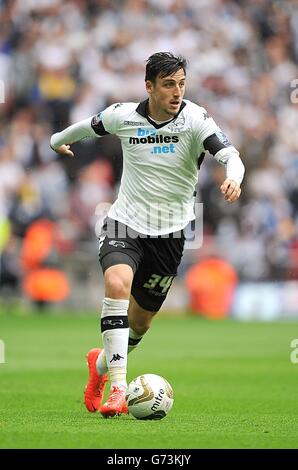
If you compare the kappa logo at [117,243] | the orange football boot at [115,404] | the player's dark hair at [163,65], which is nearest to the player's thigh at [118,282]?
the kappa logo at [117,243]

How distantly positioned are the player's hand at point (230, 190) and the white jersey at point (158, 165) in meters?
0.77

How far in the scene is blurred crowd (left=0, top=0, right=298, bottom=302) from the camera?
2072cm

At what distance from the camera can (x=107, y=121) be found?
27.1 feet

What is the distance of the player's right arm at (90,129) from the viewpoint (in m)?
8.25

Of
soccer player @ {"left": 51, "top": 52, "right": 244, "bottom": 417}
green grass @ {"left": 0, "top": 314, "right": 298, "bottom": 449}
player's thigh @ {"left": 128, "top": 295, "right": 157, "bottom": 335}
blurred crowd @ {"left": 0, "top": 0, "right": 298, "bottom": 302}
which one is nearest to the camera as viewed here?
green grass @ {"left": 0, "top": 314, "right": 298, "bottom": 449}

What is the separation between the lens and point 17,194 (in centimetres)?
2081

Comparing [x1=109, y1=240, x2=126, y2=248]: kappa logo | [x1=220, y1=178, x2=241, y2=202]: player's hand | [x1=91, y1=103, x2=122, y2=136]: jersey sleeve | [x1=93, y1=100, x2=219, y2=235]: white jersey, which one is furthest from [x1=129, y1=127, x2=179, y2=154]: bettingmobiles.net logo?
[x1=220, y1=178, x2=241, y2=202]: player's hand

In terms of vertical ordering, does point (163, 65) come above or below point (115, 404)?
above

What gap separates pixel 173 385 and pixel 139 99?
11.5 m

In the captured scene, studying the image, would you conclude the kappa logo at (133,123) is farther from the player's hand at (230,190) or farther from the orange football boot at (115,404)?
the orange football boot at (115,404)

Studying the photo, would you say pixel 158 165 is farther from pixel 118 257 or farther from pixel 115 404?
pixel 115 404

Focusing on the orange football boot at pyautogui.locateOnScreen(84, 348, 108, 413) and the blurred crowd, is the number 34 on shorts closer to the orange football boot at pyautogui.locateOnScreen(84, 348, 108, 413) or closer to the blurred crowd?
the orange football boot at pyautogui.locateOnScreen(84, 348, 108, 413)

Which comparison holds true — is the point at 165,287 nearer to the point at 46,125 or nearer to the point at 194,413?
the point at 194,413

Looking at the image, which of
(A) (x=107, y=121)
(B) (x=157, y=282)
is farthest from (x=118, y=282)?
(A) (x=107, y=121)
